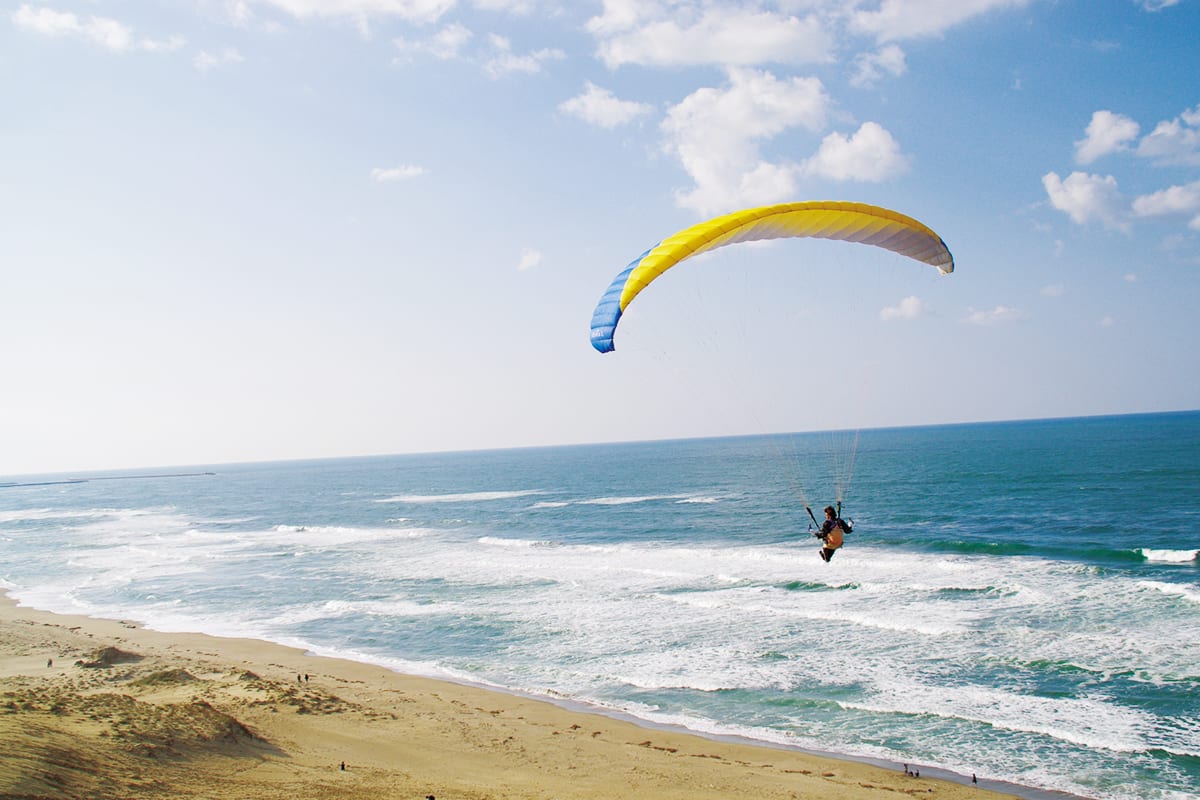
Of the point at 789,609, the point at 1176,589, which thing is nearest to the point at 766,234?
the point at 789,609

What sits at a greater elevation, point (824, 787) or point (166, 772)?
point (166, 772)

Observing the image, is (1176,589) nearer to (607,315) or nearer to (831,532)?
(831,532)

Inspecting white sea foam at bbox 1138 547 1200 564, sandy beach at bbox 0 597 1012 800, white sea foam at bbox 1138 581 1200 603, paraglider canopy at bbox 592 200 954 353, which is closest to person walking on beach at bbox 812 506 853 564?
sandy beach at bbox 0 597 1012 800

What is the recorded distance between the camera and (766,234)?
1180 cm

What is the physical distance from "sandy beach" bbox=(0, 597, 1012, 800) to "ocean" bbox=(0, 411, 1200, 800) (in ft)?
4.07

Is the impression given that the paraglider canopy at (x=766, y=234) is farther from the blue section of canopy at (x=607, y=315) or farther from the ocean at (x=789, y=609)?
the ocean at (x=789, y=609)

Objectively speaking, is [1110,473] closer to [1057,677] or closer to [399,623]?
[1057,677]

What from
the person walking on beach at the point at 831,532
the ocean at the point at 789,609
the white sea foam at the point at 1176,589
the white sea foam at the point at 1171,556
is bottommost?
the ocean at the point at 789,609

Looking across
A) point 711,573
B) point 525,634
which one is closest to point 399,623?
point 525,634

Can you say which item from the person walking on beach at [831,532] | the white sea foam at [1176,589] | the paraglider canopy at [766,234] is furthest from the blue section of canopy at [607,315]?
the white sea foam at [1176,589]

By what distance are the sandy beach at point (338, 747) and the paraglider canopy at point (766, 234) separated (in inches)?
239

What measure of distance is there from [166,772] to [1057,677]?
Answer: 47.5 ft

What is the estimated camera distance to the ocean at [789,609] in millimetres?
12219

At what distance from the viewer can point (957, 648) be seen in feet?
51.2
